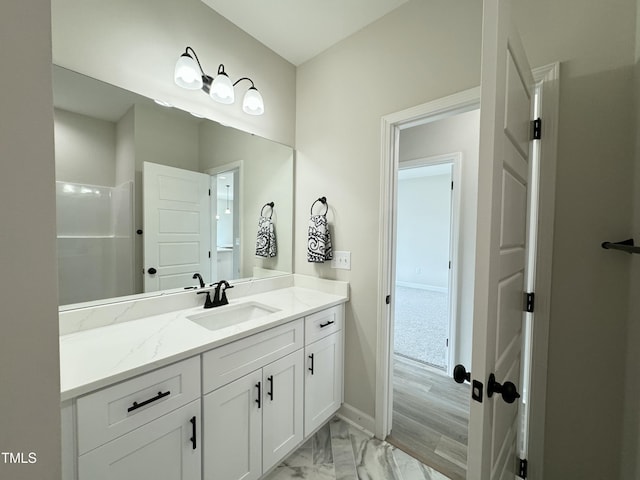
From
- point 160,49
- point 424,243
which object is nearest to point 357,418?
point 160,49

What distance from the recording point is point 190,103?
60.9 inches

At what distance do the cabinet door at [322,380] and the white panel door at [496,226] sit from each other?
0.97m

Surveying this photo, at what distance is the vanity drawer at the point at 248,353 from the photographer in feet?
3.60

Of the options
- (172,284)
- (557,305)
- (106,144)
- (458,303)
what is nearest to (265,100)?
(106,144)

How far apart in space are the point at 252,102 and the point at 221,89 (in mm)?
229

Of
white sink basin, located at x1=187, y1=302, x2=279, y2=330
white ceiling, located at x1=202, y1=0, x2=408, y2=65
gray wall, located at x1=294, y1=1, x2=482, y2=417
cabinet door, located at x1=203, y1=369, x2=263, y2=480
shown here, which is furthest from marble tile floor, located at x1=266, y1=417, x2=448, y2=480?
white ceiling, located at x1=202, y1=0, x2=408, y2=65

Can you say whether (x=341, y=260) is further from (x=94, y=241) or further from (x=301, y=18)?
(x=301, y=18)

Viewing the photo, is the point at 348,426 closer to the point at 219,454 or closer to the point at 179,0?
the point at 219,454

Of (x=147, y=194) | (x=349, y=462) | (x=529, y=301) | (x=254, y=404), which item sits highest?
(x=147, y=194)

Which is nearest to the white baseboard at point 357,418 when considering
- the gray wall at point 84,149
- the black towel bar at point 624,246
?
the black towel bar at point 624,246

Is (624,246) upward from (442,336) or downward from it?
upward

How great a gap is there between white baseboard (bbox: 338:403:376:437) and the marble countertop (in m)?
0.88

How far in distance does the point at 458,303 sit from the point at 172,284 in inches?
90.1

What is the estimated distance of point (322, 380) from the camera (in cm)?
169
